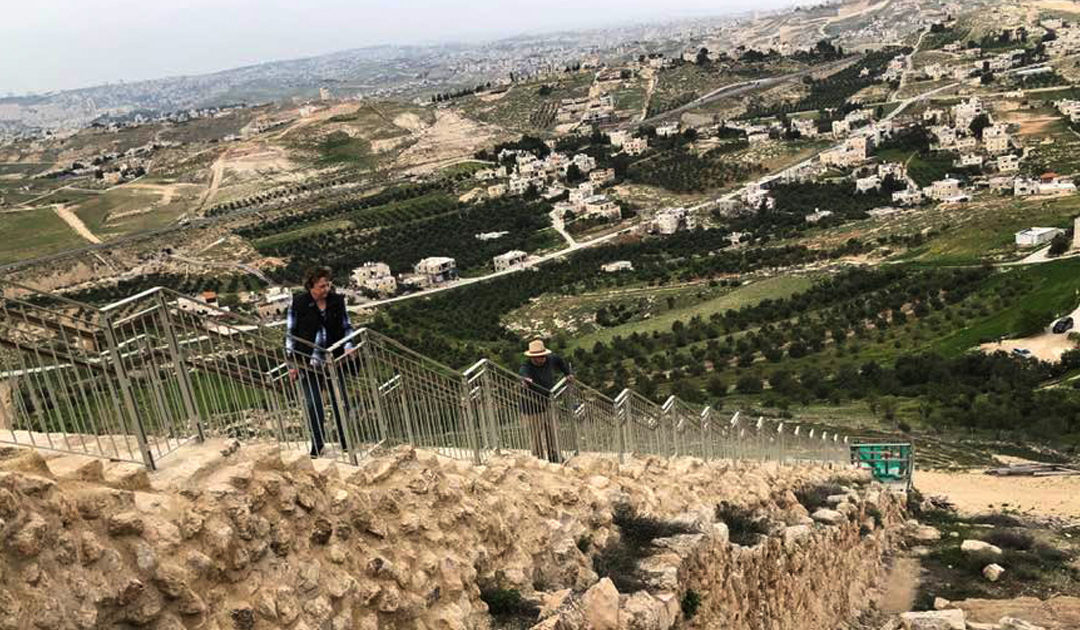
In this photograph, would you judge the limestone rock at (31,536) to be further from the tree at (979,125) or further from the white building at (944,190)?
the tree at (979,125)

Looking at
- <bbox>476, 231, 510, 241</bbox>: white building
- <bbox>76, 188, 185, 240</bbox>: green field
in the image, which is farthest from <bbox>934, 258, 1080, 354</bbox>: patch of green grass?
<bbox>76, 188, 185, 240</bbox>: green field

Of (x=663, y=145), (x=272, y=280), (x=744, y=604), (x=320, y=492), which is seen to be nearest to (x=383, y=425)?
(x=320, y=492)

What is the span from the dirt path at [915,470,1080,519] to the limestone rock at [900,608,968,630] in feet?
31.7

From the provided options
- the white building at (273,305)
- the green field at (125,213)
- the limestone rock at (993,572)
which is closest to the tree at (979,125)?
the white building at (273,305)

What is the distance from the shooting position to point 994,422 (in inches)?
1212

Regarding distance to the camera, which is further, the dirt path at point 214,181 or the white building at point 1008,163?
the dirt path at point 214,181

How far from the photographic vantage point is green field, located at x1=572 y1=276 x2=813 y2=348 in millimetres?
55281

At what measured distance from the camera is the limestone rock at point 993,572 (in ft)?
40.3

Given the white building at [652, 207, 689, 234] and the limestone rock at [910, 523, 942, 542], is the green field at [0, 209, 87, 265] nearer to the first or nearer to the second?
the white building at [652, 207, 689, 234]

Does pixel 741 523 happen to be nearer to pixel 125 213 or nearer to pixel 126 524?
pixel 126 524

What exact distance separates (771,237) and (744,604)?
73757 millimetres

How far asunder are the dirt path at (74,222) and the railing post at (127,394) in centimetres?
10304

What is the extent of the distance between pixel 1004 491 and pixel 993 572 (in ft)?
33.7

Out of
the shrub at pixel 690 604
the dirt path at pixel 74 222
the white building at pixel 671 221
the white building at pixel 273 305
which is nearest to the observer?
the shrub at pixel 690 604
